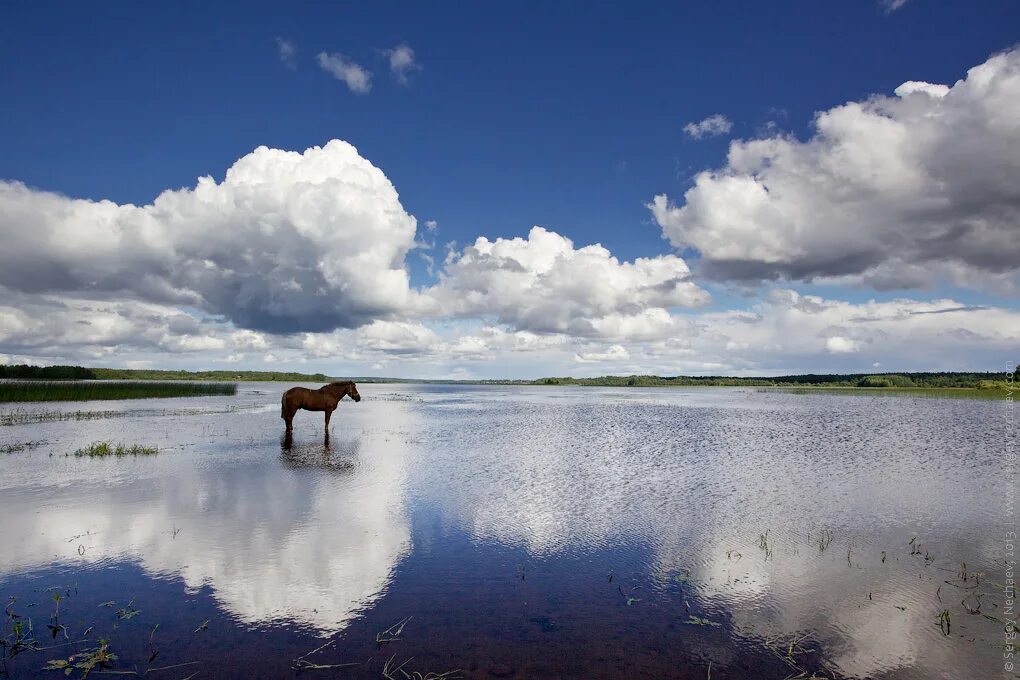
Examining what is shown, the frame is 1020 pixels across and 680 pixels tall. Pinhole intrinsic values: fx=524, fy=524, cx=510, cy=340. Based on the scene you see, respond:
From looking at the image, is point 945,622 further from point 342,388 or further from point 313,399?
point 342,388

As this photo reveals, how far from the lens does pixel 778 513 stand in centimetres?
1340

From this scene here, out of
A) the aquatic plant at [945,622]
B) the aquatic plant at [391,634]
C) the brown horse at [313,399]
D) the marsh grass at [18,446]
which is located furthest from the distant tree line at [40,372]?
the aquatic plant at [945,622]

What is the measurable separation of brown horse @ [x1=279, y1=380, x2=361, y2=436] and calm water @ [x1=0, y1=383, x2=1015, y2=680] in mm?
6706

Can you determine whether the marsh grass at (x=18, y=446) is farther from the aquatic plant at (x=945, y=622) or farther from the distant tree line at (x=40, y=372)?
the distant tree line at (x=40, y=372)

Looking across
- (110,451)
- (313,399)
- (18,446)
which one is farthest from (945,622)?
(18,446)

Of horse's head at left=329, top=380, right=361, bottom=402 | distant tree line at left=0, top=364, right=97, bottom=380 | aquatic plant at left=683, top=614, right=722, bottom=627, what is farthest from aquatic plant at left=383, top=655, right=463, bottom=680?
distant tree line at left=0, top=364, right=97, bottom=380

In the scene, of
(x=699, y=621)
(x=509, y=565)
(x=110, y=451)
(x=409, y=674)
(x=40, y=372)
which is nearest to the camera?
(x=409, y=674)

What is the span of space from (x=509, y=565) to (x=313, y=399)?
2239 cm

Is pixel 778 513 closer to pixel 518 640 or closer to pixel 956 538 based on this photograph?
pixel 956 538

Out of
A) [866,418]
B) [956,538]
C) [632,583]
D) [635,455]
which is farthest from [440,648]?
[866,418]

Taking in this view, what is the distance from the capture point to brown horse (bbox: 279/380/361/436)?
27589 millimetres

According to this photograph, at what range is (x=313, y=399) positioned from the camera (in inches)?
1151

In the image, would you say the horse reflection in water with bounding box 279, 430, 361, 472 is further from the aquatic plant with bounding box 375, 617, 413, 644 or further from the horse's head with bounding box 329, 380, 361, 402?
the aquatic plant with bounding box 375, 617, 413, 644

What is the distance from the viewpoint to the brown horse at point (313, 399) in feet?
90.5
